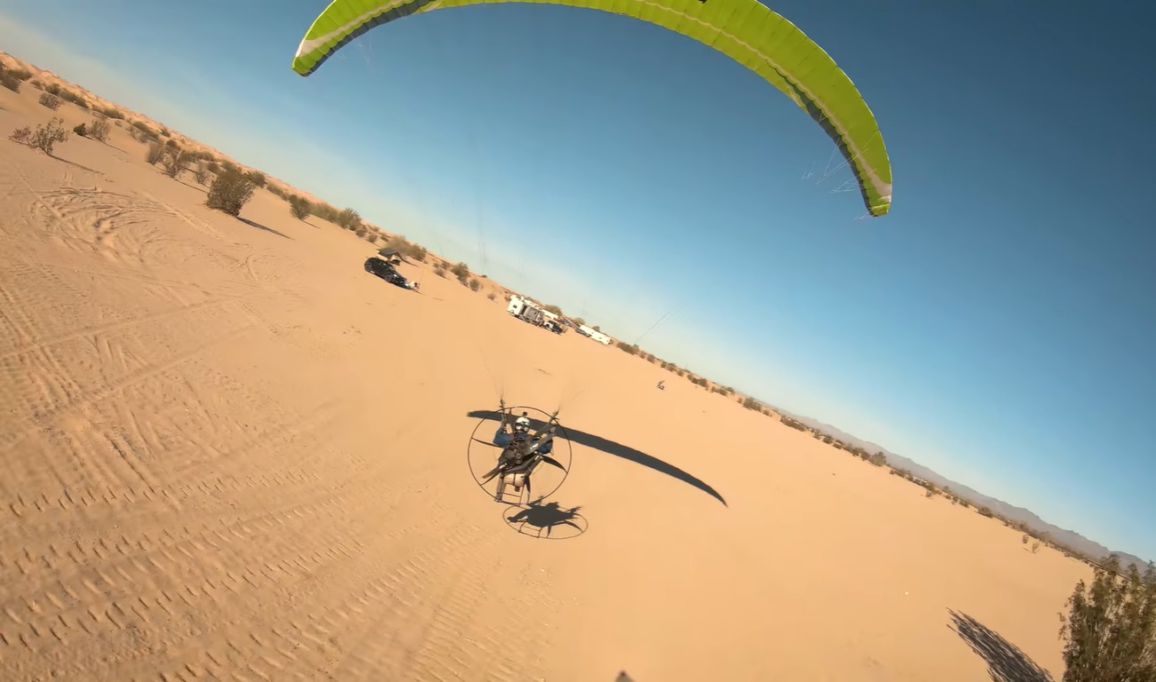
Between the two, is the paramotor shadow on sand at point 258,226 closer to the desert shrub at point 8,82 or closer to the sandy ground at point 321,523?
the sandy ground at point 321,523

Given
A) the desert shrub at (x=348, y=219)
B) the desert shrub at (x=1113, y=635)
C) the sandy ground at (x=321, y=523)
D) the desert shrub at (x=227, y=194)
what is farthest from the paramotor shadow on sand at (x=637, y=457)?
the desert shrub at (x=348, y=219)

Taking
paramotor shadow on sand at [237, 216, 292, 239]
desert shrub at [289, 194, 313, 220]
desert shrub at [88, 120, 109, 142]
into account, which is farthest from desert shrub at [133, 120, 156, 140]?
paramotor shadow on sand at [237, 216, 292, 239]

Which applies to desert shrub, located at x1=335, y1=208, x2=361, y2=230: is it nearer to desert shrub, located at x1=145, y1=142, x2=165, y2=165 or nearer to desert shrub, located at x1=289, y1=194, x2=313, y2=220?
desert shrub, located at x1=289, y1=194, x2=313, y2=220

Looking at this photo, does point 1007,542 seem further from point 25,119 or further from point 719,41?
point 25,119

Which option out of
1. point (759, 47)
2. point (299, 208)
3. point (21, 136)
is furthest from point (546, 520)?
point (299, 208)

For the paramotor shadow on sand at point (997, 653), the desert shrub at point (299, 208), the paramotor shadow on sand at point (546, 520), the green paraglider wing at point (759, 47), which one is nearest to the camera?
the green paraglider wing at point (759, 47)

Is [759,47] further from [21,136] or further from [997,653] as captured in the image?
[21,136]
